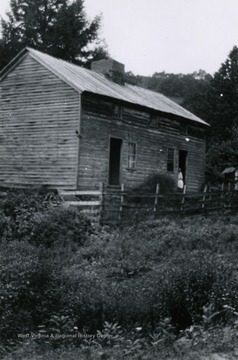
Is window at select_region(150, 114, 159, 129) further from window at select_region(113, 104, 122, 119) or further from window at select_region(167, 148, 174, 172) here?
window at select_region(113, 104, 122, 119)

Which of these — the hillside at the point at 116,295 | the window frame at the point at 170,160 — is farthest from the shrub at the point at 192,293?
the window frame at the point at 170,160

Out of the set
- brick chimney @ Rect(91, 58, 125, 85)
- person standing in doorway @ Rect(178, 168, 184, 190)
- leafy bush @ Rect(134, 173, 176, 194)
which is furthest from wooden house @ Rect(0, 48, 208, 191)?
brick chimney @ Rect(91, 58, 125, 85)

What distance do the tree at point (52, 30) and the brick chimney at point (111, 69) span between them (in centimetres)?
1828

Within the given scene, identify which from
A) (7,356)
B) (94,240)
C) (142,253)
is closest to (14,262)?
(7,356)

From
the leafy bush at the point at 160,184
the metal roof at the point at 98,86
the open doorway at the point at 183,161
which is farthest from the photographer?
the open doorway at the point at 183,161

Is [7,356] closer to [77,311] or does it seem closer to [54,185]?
[77,311]

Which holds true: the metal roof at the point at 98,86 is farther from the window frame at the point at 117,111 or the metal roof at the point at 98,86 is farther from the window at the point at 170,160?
the window at the point at 170,160

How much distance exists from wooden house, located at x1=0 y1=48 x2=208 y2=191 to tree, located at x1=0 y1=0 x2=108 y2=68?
2028cm

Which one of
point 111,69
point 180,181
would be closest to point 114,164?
point 180,181

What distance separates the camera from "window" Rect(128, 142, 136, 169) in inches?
967

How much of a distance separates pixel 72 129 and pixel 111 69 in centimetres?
728

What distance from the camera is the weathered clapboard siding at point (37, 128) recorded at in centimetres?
2170

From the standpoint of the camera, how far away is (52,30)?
46281 millimetres

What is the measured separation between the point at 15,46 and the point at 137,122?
78.7 ft
